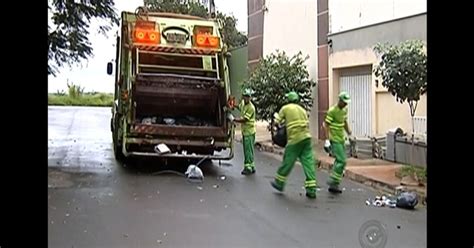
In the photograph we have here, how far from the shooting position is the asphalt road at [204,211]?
22.0 feet

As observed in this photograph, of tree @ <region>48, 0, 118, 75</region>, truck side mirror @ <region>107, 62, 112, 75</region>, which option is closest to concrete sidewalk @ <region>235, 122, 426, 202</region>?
truck side mirror @ <region>107, 62, 112, 75</region>

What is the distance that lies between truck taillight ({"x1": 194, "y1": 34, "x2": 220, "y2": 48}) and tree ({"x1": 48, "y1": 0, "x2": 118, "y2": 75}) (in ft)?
5.39

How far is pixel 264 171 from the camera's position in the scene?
41.6 ft

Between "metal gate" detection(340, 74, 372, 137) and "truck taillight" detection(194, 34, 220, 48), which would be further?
"metal gate" detection(340, 74, 372, 137)

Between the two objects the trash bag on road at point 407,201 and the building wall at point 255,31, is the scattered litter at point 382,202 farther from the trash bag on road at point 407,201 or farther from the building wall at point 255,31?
the building wall at point 255,31

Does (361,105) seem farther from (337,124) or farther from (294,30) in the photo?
(337,124)

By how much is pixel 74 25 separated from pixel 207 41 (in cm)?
239

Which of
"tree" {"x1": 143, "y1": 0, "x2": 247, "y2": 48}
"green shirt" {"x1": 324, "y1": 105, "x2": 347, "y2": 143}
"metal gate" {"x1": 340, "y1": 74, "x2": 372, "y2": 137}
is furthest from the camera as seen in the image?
"tree" {"x1": 143, "y1": 0, "x2": 247, "y2": 48}

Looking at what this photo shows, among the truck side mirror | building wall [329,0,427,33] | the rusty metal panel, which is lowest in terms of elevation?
the rusty metal panel

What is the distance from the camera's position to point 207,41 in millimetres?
12312

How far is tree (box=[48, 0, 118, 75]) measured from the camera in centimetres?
1090

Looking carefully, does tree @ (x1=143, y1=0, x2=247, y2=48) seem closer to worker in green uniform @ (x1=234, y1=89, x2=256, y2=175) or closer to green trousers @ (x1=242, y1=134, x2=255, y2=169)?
worker in green uniform @ (x1=234, y1=89, x2=256, y2=175)

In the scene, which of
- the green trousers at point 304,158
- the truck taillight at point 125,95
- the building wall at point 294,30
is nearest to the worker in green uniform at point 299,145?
the green trousers at point 304,158

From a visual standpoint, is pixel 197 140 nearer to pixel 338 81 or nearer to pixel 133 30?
pixel 133 30
